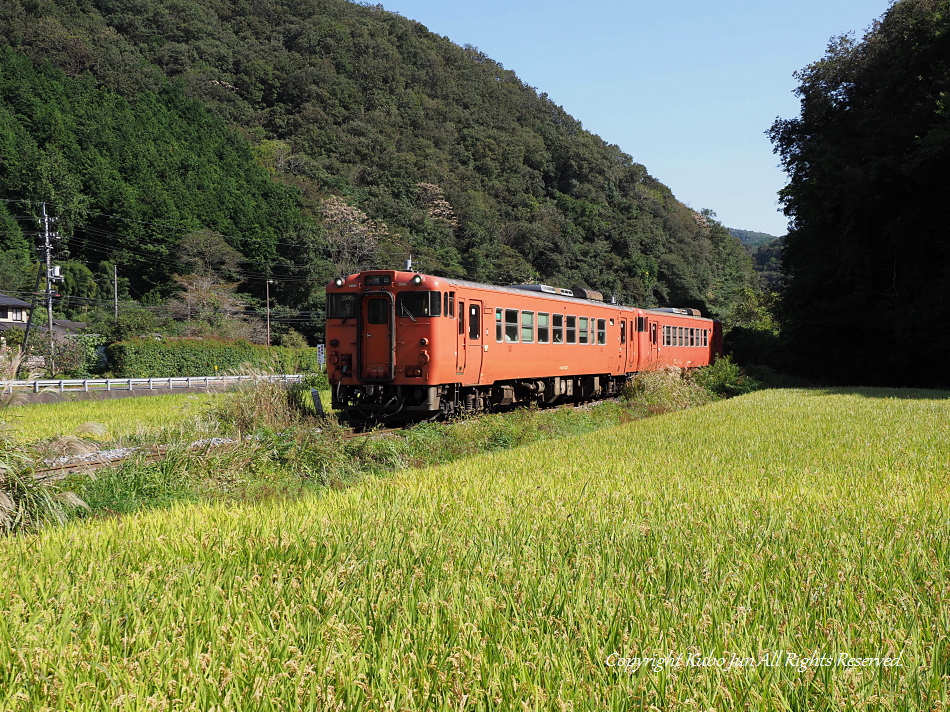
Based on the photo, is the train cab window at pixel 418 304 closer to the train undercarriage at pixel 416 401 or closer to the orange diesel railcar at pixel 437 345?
the orange diesel railcar at pixel 437 345

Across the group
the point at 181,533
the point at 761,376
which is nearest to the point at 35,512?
the point at 181,533

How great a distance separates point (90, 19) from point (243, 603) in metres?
108

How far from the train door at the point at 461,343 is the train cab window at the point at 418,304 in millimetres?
741

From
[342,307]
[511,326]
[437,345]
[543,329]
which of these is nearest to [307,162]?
[543,329]

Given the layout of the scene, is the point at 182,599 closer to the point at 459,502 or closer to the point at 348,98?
the point at 459,502

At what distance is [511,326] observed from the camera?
17.5 meters

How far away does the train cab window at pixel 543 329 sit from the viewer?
62.0 ft

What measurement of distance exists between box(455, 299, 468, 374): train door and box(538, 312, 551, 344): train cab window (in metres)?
3.55

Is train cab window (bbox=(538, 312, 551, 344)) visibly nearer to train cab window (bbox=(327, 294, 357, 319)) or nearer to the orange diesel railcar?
Result: the orange diesel railcar

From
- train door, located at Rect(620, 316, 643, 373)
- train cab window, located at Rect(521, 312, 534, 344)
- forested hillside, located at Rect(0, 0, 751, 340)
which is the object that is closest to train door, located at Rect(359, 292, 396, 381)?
train cab window, located at Rect(521, 312, 534, 344)

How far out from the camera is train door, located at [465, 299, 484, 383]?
16000 millimetres

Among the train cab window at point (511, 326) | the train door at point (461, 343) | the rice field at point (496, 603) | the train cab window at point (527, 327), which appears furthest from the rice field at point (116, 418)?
the train cab window at point (527, 327)

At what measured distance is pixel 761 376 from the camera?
31.8m

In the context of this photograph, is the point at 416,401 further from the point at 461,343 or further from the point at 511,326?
the point at 511,326
